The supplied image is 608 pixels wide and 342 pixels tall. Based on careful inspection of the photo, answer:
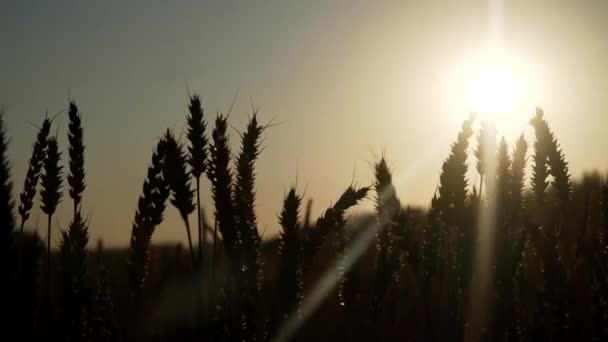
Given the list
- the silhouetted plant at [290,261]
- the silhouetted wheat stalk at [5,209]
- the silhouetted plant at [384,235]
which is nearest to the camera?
the silhouetted wheat stalk at [5,209]

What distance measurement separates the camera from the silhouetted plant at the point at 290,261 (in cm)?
290

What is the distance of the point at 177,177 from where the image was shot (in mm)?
3305

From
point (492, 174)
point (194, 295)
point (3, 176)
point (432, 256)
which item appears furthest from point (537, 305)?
point (3, 176)

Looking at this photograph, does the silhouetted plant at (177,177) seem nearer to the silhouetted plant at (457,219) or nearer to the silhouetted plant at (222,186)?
the silhouetted plant at (222,186)

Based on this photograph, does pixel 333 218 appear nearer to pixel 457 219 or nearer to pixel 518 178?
pixel 457 219

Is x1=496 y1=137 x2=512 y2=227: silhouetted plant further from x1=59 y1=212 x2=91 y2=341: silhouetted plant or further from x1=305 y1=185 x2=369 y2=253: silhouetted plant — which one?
x1=59 y1=212 x2=91 y2=341: silhouetted plant

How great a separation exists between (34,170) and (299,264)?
273cm

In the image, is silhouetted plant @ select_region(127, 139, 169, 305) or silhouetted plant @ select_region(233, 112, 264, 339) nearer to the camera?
silhouetted plant @ select_region(233, 112, 264, 339)

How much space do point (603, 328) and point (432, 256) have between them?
4.16 ft

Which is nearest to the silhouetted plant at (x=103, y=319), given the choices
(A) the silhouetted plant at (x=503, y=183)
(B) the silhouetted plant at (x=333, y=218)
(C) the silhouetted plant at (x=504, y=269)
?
(B) the silhouetted plant at (x=333, y=218)

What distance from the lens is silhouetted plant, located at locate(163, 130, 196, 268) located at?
3.26 metres

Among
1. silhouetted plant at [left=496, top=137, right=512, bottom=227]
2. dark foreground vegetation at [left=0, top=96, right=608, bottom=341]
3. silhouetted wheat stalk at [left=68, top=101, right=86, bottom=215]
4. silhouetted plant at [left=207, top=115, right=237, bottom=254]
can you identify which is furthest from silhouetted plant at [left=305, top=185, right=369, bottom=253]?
silhouetted wheat stalk at [left=68, top=101, right=86, bottom=215]

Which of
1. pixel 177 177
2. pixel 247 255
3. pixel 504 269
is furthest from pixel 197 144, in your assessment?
pixel 504 269

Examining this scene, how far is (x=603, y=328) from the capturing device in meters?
2.84
